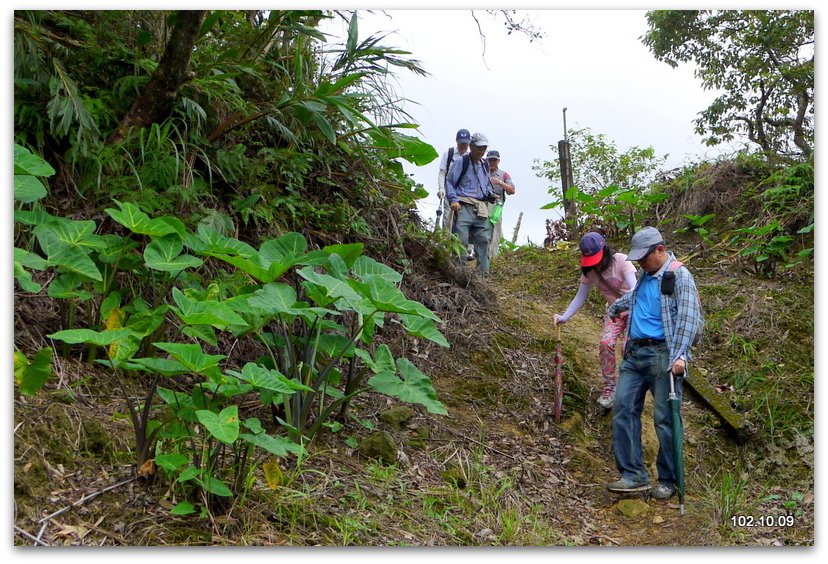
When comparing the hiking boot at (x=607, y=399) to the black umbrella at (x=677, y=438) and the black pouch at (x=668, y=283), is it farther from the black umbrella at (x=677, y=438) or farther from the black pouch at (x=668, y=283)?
the black pouch at (x=668, y=283)

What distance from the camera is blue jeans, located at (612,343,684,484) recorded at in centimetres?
432

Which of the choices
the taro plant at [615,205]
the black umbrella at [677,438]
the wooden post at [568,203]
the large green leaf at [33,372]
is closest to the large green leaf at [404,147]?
the black umbrella at [677,438]

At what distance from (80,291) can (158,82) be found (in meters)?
1.43

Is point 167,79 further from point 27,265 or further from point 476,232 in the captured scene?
point 476,232

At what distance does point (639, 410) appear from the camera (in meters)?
4.55

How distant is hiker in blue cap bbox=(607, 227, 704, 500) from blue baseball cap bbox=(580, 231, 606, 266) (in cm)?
43

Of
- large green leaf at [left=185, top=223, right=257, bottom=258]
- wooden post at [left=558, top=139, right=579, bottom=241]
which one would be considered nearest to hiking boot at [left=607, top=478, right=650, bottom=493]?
large green leaf at [left=185, top=223, right=257, bottom=258]

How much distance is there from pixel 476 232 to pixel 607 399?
217cm

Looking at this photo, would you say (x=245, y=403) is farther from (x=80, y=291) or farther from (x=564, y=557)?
(x=564, y=557)

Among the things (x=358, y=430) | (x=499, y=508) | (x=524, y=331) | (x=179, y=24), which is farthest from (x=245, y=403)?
(x=524, y=331)

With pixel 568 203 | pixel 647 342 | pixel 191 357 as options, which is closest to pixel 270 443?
pixel 191 357

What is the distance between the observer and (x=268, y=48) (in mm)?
5191

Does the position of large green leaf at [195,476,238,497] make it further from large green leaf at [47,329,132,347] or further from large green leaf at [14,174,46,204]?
large green leaf at [14,174,46,204]

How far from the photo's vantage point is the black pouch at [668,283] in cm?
422
